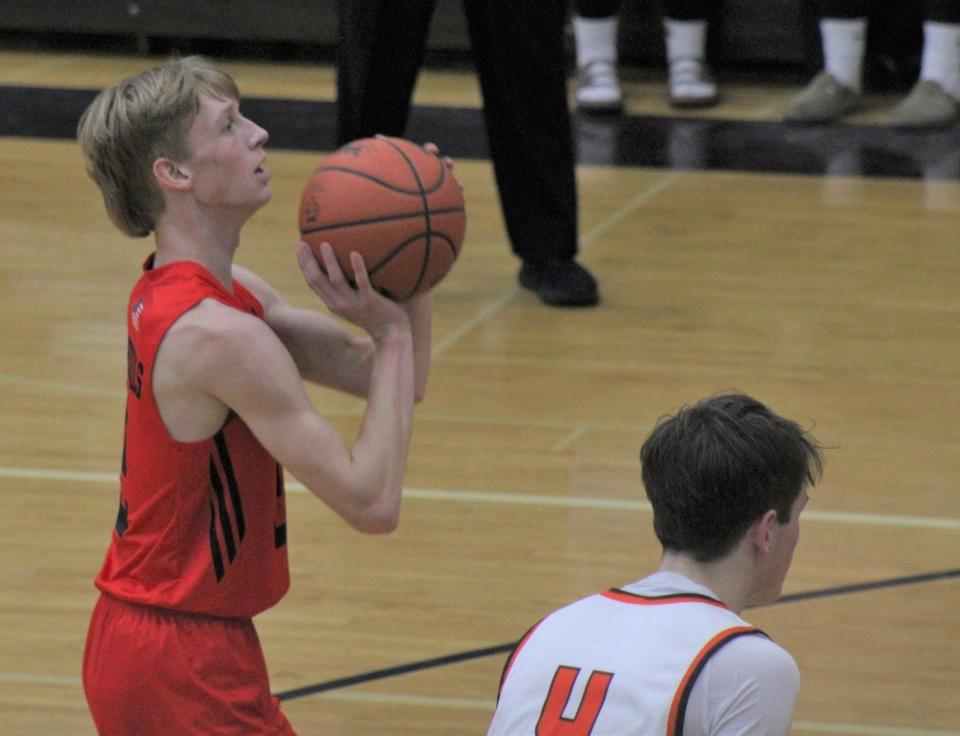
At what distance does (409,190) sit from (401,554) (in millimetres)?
1293

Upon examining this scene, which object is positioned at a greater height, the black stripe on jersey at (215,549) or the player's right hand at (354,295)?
the player's right hand at (354,295)

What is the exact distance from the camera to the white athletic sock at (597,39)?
808 cm

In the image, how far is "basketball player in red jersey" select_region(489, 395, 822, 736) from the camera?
1773mm

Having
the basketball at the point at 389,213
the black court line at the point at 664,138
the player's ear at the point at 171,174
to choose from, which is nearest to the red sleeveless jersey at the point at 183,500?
the player's ear at the point at 171,174

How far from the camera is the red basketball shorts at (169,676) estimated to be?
233cm

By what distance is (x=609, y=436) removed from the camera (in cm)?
439

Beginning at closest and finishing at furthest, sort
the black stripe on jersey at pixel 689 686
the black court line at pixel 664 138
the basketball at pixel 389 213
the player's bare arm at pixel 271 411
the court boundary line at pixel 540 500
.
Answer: the black stripe on jersey at pixel 689 686 < the player's bare arm at pixel 271 411 < the basketball at pixel 389 213 < the court boundary line at pixel 540 500 < the black court line at pixel 664 138

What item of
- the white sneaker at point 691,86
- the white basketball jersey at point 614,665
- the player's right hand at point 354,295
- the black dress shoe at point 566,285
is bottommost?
the white sneaker at point 691,86

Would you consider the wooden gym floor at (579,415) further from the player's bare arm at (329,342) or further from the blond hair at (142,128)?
the blond hair at (142,128)

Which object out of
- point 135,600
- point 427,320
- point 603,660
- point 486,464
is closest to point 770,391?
point 486,464

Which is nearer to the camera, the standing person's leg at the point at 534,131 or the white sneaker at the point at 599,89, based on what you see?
the standing person's leg at the point at 534,131

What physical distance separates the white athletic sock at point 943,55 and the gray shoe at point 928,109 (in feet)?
0.13

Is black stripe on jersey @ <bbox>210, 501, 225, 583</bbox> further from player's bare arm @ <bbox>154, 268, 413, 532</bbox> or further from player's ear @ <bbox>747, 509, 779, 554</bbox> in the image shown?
player's ear @ <bbox>747, 509, 779, 554</bbox>

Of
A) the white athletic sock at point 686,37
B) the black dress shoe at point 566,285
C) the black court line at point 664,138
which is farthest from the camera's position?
the white athletic sock at point 686,37
